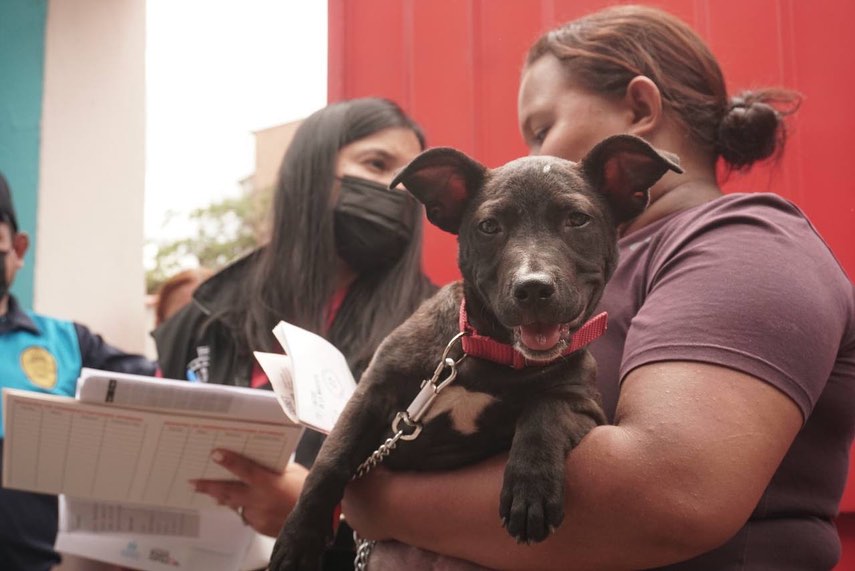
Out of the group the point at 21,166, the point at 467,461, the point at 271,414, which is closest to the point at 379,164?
the point at 271,414

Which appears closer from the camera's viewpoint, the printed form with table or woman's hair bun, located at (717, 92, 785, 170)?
the printed form with table

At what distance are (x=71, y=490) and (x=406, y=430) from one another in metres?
1.18

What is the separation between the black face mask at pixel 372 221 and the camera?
2875 mm

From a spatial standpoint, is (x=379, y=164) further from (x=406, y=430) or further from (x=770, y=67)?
(x=406, y=430)

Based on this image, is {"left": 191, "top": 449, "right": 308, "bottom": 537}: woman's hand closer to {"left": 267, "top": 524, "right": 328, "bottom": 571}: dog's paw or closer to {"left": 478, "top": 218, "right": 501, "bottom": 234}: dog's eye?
{"left": 267, "top": 524, "right": 328, "bottom": 571}: dog's paw

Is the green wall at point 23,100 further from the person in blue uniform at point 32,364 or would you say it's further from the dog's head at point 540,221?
the dog's head at point 540,221

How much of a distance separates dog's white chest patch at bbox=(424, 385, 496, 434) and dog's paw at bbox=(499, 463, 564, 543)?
263mm

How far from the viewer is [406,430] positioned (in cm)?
164

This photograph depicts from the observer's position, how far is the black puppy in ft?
4.67

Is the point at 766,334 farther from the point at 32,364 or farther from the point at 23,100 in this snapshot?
the point at 23,100

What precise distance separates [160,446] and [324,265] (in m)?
0.90

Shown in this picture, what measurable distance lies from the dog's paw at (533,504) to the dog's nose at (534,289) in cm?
26

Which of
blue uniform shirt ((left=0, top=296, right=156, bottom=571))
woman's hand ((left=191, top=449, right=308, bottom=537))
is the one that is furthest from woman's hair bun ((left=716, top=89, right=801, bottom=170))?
blue uniform shirt ((left=0, top=296, right=156, bottom=571))

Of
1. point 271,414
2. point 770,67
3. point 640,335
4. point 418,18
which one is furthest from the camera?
point 418,18
